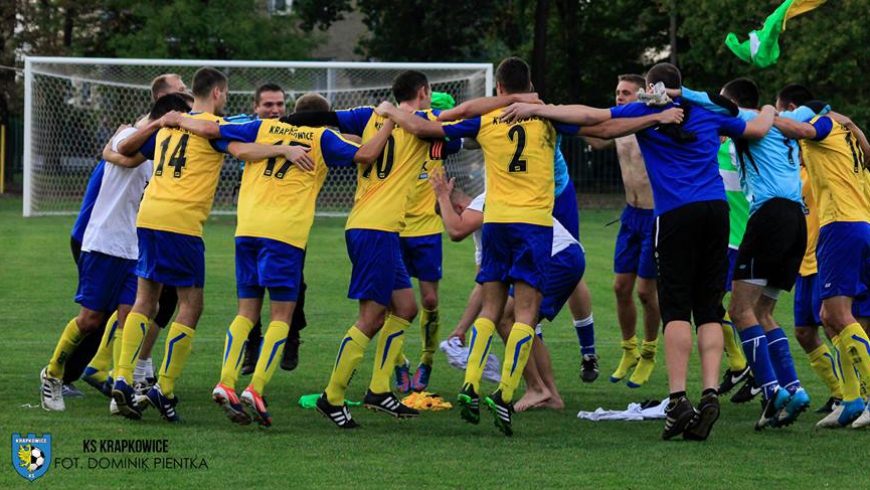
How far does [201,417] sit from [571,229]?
10.9ft

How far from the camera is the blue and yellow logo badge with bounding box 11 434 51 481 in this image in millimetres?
6711

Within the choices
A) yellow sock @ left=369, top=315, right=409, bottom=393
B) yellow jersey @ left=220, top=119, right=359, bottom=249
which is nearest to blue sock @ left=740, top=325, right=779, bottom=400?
yellow sock @ left=369, top=315, right=409, bottom=393

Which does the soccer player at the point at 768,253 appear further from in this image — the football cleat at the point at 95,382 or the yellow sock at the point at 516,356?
the football cleat at the point at 95,382

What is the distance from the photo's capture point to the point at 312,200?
8.47 metres

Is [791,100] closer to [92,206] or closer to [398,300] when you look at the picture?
[398,300]

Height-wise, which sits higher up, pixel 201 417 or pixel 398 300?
pixel 398 300

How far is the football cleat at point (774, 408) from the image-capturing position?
322 inches

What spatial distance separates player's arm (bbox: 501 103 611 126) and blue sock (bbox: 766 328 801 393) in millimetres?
2079

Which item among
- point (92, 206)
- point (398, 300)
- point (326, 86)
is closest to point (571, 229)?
point (398, 300)

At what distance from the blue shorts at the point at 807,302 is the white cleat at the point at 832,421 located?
84 cm

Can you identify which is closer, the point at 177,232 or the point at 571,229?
the point at 177,232

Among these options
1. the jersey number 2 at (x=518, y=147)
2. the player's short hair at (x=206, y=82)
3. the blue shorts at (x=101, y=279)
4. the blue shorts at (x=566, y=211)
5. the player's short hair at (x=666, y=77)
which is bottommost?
the blue shorts at (x=101, y=279)

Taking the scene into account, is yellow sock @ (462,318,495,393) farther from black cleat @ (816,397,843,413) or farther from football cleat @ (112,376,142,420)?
black cleat @ (816,397,843,413)

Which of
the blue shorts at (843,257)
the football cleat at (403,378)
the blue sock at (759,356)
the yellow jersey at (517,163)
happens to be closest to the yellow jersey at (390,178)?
the yellow jersey at (517,163)
